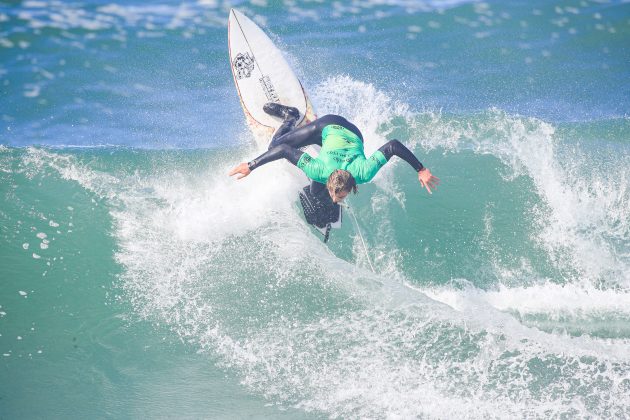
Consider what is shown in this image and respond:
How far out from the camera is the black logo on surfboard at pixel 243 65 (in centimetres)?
841

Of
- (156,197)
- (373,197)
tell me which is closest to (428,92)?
(373,197)

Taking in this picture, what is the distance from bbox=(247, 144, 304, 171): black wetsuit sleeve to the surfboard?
5.08 feet

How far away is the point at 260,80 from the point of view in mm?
8289

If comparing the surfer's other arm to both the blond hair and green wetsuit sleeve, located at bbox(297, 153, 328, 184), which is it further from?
the blond hair

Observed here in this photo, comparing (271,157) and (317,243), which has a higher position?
(271,157)

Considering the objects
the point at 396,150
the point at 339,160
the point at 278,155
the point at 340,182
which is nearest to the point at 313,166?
the point at 339,160

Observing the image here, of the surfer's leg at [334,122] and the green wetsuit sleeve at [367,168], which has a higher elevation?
the surfer's leg at [334,122]

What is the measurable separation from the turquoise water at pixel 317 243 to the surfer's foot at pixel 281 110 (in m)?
0.67

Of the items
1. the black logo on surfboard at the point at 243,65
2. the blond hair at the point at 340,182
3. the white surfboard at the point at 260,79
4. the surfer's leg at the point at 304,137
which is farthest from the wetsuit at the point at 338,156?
the black logo on surfboard at the point at 243,65

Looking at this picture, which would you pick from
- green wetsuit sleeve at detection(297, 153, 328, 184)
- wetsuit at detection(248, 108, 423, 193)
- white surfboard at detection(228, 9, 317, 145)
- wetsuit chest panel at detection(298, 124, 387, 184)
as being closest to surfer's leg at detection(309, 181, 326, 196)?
wetsuit at detection(248, 108, 423, 193)

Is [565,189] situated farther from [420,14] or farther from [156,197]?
[420,14]

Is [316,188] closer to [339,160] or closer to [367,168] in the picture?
[339,160]

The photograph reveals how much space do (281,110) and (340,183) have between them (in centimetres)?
252

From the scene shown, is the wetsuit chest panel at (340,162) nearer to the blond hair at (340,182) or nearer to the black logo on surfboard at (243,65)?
the blond hair at (340,182)
